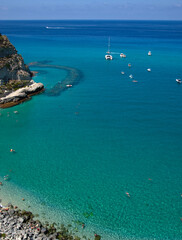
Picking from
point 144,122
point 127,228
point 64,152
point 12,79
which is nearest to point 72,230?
point 127,228

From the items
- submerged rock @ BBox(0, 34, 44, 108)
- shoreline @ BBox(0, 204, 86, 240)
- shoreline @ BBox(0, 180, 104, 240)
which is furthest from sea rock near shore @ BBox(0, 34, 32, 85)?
shoreline @ BBox(0, 204, 86, 240)

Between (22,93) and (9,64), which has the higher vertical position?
(9,64)

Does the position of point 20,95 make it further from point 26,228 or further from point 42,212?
point 26,228

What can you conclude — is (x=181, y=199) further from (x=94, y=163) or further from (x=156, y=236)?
(x=94, y=163)

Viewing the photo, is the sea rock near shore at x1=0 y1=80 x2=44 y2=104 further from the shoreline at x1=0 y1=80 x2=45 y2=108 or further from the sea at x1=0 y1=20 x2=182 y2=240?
the sea at x1=0 y1=20 x2=182 y2=240

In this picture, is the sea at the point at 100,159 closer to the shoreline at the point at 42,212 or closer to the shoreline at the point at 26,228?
the shoreline at the point at 42,212

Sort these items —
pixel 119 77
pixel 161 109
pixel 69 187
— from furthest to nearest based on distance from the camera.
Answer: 1. pixel 119 77
2. pixel 161 109
3. pixel 69 187

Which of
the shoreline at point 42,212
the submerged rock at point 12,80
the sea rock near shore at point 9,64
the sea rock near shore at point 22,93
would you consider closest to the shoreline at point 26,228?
the shoreline at point 42,212

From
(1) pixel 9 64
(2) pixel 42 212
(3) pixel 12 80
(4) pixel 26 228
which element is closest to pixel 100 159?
(2) pixel 42 212
